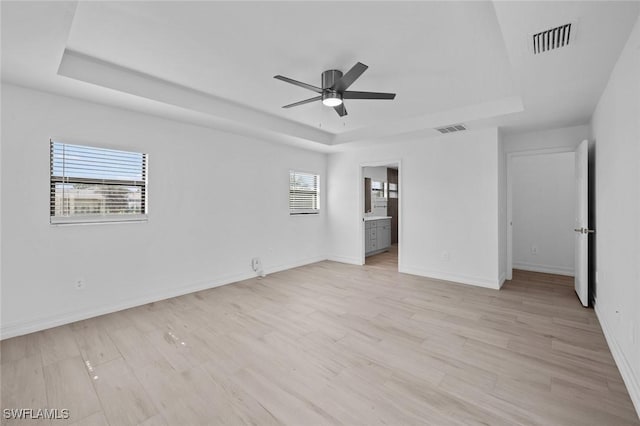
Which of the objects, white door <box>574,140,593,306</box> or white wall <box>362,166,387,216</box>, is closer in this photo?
white door <box>574,140,593,306</box>

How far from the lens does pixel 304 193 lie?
19.3ft

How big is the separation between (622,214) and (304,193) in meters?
4.62

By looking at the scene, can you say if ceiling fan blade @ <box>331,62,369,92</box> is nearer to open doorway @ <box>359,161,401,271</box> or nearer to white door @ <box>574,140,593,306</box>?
open doorway @ <box>359,161,401,271</box>

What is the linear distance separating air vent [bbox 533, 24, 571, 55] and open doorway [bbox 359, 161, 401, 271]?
3185mm

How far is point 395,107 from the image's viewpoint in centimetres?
390

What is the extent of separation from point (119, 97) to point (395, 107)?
3.33 metres

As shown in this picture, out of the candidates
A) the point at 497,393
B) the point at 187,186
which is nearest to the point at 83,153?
the point at 187,186

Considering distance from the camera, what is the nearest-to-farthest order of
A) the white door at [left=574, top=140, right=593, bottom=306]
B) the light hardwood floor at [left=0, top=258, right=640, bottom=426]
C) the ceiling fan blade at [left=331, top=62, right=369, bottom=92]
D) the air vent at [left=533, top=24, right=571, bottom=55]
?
the light hardwood floor at [left=0, top=258, right=640, bottom=426], the air vent at [left=533, top=24, right=571, bottom=55], the ceiling fan blade at [left=331, top=62, right=369, bottom=92], the white door at [left=574, top=140, right=593, bottom=306]

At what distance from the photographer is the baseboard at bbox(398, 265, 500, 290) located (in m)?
4.22

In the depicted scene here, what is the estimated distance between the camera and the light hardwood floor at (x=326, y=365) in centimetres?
172

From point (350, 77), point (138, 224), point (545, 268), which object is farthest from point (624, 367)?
point (138, 224)

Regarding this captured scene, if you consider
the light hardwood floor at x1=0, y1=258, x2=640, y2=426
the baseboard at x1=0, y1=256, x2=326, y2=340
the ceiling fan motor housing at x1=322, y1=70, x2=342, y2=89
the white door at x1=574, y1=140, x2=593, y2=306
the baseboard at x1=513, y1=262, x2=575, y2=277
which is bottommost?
the light hardwood floor at x1=0, y1=258, x2=640, y2=426

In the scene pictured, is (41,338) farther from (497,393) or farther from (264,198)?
(497,393)

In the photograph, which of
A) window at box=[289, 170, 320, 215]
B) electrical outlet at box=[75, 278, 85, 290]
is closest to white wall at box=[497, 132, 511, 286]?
window at box=[289, 170, 320, 215]
